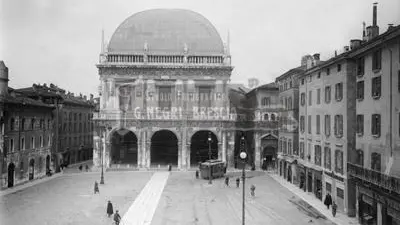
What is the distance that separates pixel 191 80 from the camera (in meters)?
62.6

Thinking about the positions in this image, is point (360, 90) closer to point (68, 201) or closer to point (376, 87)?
point (376, 87)

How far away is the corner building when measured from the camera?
61406mm

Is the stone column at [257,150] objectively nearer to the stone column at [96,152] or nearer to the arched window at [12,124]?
the stone column at [96,152]

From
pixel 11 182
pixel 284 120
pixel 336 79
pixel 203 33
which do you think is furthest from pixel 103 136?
pixel 336 79

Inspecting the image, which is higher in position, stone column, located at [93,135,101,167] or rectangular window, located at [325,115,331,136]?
rectangular window, located at [325,115,331,136]

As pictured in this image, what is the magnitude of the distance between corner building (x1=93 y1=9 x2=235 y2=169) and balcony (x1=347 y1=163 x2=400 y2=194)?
102 feet

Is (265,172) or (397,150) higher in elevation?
(397,150)

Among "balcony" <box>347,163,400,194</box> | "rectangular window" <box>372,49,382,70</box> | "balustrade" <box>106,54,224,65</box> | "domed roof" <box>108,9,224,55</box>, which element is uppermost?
"domed roof" <box>108,9,224,55</box>

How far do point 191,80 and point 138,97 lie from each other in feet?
29.2

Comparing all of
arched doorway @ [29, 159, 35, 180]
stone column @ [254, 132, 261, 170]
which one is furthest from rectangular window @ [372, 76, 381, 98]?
arched doorway @ [29, 159, 35, 180]

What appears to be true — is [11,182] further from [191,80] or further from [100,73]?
[191,80]

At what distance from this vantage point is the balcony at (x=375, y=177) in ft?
78.9

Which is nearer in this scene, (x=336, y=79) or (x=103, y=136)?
(x=336, y=79)

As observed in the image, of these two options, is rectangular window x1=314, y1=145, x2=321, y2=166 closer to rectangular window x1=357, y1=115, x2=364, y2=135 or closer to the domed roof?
rectangular window x1=357, y1=115, x2=364, y2=135
